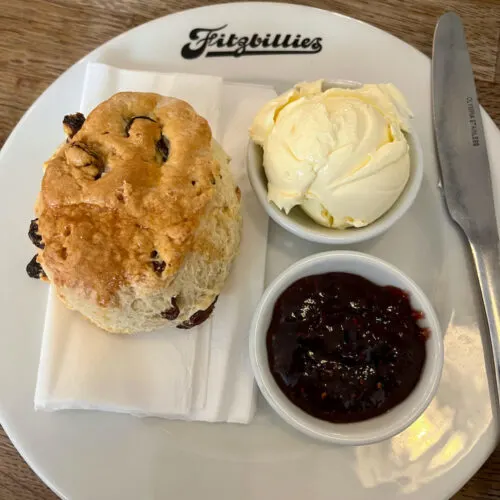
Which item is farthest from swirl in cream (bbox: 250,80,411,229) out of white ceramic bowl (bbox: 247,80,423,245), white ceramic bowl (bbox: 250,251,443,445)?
white ceramic bowl (bbox: 250,251,443,445)

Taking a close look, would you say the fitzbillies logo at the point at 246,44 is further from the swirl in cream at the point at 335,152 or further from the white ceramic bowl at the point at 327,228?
the white ceramic bowl at the point at 327,228

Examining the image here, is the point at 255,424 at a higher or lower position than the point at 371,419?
lower

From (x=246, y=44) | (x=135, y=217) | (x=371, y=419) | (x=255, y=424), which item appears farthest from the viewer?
(x=246, y=44)

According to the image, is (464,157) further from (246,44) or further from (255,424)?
(255,424)

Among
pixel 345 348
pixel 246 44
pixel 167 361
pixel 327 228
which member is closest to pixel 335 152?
pixel 327 228

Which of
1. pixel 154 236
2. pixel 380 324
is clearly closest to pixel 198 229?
pixel 154 236

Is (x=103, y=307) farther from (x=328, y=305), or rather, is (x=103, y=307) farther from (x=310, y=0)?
(x=310, y=0)
